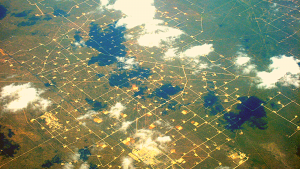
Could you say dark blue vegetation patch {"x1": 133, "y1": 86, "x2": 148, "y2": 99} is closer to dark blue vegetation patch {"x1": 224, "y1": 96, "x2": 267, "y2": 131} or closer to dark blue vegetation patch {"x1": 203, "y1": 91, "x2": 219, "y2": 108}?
dark blue vegetation patch {"x1": 203, "y1": 91, "x2": 219, "y2": 108}

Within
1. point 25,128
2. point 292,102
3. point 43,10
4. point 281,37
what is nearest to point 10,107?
point 25,128

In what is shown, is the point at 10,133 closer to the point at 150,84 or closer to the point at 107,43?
the point at 150,84

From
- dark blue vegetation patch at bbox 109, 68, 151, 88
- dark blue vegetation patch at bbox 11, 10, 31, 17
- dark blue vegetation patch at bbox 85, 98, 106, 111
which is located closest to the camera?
dark blue vegetation patch at bbox 85, 98, 106, 111

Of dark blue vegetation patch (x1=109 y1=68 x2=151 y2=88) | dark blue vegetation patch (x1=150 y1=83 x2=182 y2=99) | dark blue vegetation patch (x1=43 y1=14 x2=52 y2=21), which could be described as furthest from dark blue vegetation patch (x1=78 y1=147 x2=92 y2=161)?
dark blue vegetation patch (x1=43 y1=14 x2=52 y2=21)

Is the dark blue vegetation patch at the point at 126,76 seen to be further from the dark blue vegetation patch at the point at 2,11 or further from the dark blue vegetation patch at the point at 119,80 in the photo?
the dark blue vegetation patch at the point at 2,11

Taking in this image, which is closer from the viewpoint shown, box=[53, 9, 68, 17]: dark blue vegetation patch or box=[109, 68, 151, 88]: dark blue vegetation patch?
box=[109, 68, 151, 88]: dark blue vegetation patch

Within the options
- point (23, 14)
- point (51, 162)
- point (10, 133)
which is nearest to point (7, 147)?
point (10, 133)

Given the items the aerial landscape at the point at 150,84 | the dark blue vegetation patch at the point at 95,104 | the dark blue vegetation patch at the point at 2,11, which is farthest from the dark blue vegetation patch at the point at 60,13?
the dark blue vegetation patch at the point at 95,104

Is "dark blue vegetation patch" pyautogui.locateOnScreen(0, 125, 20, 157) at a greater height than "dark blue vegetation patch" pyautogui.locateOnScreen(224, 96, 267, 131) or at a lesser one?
greater
